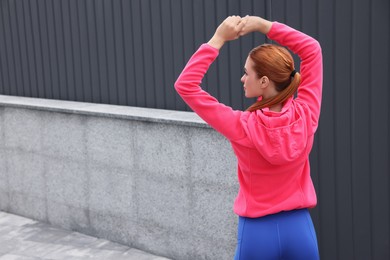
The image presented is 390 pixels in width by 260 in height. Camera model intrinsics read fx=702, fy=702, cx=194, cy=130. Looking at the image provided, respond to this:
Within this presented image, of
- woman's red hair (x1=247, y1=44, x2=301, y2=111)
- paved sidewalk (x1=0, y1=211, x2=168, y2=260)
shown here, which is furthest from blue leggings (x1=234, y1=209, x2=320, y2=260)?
paved sidewalk (x1=0, y1=211, x2=168, y2=260)

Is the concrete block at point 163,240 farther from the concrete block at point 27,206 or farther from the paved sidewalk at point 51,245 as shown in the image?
the concrete block at point 27,206

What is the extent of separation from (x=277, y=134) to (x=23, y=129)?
208 inches

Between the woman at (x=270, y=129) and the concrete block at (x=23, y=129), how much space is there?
470 cm

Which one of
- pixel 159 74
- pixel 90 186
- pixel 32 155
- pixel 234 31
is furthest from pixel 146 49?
pixel 234 31

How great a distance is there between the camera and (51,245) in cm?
741

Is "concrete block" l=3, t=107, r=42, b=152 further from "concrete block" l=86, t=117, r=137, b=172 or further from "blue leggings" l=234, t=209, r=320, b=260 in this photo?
"blue leggings" l=234, t=209, r=320, b=260

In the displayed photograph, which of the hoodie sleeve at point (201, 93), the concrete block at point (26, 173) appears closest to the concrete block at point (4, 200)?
the concrete block at point (26, 173)

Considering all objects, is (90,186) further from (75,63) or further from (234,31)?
(234,31)

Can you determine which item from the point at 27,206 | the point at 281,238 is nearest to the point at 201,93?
the point at 281,238

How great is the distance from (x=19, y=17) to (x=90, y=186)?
2220 mm

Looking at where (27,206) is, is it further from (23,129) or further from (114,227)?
(114,227)

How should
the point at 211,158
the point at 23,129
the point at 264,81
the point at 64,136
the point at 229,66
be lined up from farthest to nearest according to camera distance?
the point at 23,129 → the point at 64,136 → the point at 211,158 → the point at 229,66 → the point at 264,81

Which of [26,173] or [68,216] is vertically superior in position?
[26,173]

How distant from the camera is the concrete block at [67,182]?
7559mm
